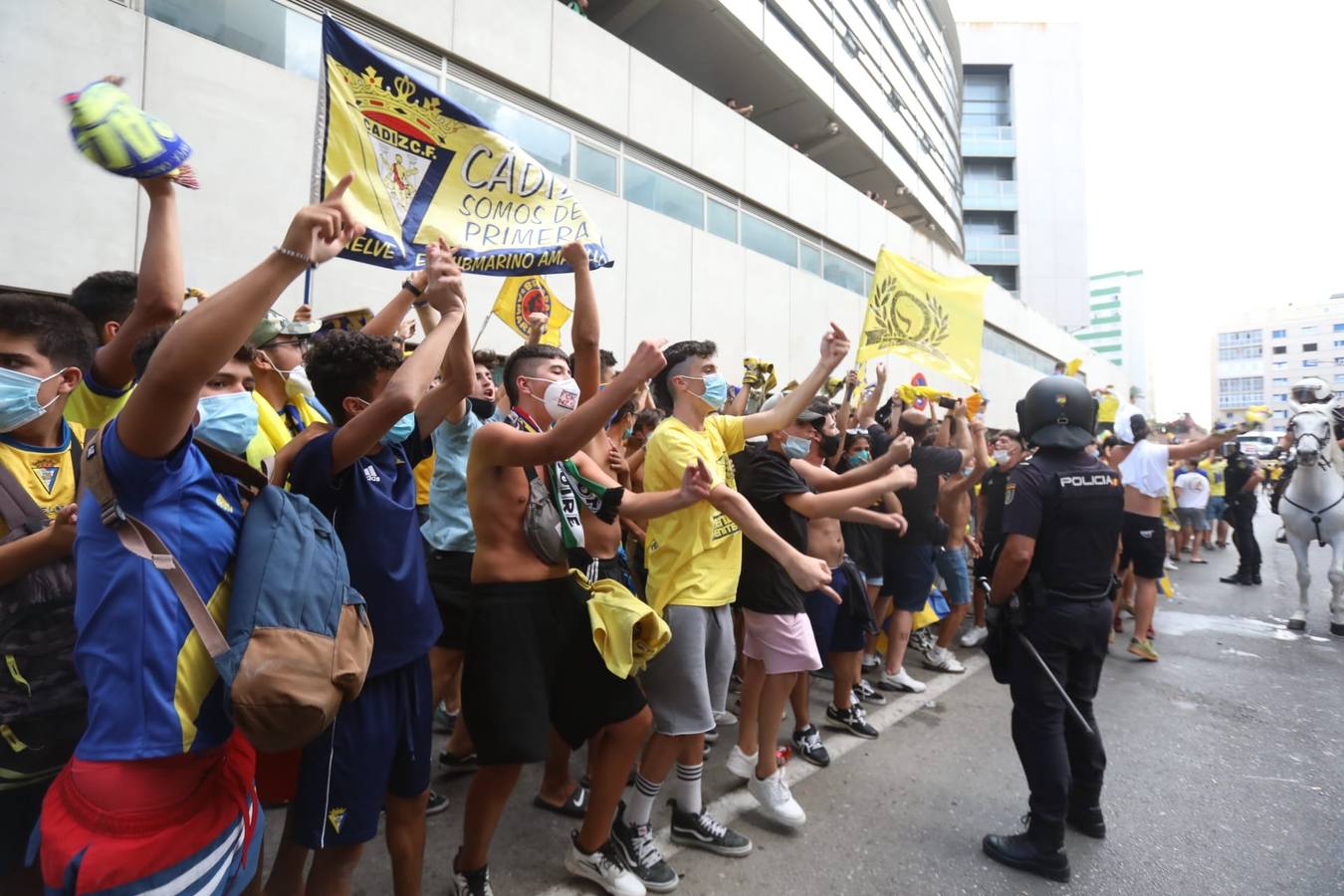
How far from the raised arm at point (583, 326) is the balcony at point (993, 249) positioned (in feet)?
158

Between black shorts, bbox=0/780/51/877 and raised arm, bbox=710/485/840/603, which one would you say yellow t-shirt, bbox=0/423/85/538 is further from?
raised arm, bbox=710/485/840/603

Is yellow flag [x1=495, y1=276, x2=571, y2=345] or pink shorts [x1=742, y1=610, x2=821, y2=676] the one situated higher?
yellow flag [x1=495, y1=276, x2=571, y2=345]

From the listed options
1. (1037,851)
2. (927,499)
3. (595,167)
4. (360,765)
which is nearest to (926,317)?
(927,499)

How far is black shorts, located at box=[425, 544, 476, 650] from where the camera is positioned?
3.61 meters

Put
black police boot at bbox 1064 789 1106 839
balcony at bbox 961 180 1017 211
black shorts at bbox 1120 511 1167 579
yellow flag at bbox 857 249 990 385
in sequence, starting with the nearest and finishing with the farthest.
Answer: black police boot at bbox 1064 789 1106 839, black shorts at bbox 1120 511 1167 579, yellow flag at bbox 857 249 990 385, balcony at bbox 961 180 1017 211

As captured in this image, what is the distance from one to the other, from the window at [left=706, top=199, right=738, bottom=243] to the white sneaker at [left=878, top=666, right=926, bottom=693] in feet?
30.4

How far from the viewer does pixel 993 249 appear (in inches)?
1810

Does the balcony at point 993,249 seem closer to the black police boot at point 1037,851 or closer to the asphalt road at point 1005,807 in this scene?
the asphalt road at point 1005,807

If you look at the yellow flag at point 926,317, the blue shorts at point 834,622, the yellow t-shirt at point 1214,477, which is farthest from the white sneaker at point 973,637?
the yellow t-shirt at point 1214,477

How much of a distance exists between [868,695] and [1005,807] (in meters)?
1.63

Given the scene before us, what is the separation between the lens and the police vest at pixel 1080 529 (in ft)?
10.8

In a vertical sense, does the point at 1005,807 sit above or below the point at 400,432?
below

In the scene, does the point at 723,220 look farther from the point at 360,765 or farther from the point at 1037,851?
the point at 360,765

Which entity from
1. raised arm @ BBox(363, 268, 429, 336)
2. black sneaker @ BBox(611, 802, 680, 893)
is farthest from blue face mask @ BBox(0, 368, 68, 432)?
black sneaker @ BBox(611, 802, 680, 893)
